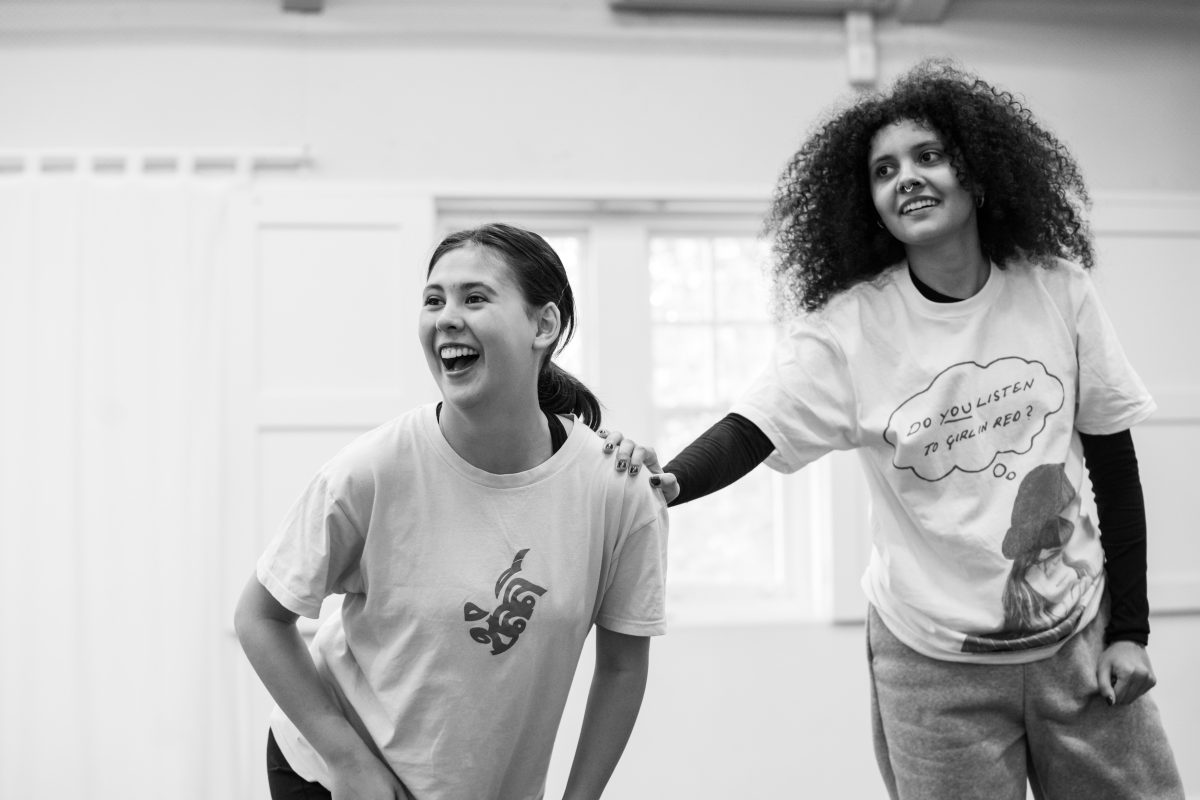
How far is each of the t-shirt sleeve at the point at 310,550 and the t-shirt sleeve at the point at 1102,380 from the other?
1044mm

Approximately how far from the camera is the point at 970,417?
4.67 feet

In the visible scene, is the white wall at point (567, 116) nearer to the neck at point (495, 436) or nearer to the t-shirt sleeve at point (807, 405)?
the t-shirt sleeve at point (807, 405)

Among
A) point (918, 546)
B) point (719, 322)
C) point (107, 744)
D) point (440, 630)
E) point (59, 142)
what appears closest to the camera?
point (440, 630)

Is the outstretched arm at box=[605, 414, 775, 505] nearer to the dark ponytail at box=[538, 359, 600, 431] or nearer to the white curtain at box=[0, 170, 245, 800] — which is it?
the dark ponytail at box=[538, 359, 600, 431]

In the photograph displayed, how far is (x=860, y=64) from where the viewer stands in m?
3.43

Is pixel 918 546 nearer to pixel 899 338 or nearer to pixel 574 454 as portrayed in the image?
pixel 899 338

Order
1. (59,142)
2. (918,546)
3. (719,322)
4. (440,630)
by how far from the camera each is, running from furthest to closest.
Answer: (719,322) < (59,142) < (918,546) < (440,630)

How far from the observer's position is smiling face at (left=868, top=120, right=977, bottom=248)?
1446mm

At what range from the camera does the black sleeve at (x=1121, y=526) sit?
1.45 meters

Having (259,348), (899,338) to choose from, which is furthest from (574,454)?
(259,348)

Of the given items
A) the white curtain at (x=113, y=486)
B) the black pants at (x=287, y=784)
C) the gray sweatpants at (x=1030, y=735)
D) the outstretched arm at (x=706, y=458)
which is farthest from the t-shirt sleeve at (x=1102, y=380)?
the white curtain at (x=113, y=486)

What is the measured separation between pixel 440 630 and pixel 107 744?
2.33 metres

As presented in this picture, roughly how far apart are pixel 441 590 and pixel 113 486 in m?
2.27

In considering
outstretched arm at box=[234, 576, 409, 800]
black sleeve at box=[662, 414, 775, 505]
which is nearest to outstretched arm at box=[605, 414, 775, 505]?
black sleeve at box=[662, 414, 775, 505]
